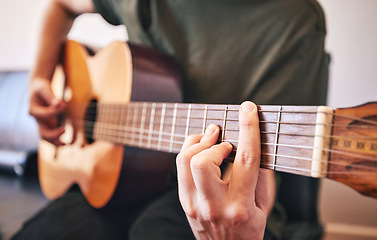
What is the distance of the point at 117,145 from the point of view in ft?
1.78

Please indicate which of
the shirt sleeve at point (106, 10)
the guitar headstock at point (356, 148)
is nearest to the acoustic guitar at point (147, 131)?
the guitar headstock at point (356, 148)

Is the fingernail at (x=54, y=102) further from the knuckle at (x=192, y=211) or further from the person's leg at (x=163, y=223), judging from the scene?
the knuckle at (x=192, y=211)

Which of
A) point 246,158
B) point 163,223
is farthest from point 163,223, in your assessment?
point 246,158

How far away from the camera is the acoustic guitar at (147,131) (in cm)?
24

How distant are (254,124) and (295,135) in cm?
4

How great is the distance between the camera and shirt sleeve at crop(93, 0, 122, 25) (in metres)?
0.66

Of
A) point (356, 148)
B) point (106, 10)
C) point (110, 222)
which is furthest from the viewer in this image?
point (106, 10)

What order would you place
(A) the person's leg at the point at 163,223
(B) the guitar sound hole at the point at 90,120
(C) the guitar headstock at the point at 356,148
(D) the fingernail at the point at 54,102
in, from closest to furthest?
(C) the guitar headstock at the point at 356,148, (A) the person's leg at the point at 163,223, (B) the guitar sound hole at the point at 90,120, (D) the fingernail at the point at 54,102

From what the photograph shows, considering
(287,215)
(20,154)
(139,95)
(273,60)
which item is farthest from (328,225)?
(20,154)

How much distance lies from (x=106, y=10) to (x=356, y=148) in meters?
0.65

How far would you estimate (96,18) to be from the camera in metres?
1.09

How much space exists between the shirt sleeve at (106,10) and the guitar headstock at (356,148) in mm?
608

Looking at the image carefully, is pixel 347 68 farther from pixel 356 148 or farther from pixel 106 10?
pixel 106 10

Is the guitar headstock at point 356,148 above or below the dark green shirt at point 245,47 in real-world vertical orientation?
below
